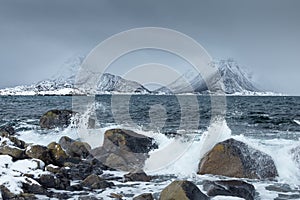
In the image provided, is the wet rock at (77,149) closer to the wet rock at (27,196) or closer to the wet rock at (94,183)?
the wet rock at (94,183)

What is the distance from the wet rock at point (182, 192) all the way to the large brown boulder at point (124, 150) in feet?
16.0

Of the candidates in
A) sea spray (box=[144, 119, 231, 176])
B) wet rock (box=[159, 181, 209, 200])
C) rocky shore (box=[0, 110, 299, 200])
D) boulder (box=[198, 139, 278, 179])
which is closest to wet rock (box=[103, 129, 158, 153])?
rocky shore (box=[0, 110, 299, 200])

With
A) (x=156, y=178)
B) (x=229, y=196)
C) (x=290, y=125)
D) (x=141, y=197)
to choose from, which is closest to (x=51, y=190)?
(x=141, y=197)

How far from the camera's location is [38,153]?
11984 millimetres

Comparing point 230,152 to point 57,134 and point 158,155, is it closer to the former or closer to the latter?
point 158,155

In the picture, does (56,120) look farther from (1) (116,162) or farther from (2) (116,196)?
(2) (116,196)

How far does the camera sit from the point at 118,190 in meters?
10.0

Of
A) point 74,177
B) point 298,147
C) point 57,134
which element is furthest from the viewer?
point 57,134

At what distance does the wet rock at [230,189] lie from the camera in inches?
344

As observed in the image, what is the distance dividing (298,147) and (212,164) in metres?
4.53

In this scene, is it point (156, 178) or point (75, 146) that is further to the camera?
point (75, 146)

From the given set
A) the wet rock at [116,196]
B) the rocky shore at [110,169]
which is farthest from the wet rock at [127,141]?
the wet rock at [116,196]

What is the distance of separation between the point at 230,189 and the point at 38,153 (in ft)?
22.8

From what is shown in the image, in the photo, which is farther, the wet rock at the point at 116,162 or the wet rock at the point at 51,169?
the wet rock at the point at 116,162
